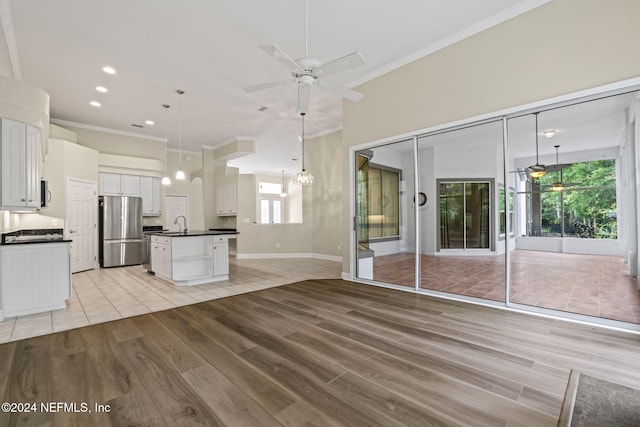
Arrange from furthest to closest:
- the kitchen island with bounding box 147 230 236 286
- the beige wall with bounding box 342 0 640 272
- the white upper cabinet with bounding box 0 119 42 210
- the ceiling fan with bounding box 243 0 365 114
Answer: the kitchen island with bounding box 147 230 236 286, the white upper cabinet with bounding box 0 119 42 210, the beige wall with bounding box 342 0 640 272, the ceiling fan with bounding box 243 0 365 114

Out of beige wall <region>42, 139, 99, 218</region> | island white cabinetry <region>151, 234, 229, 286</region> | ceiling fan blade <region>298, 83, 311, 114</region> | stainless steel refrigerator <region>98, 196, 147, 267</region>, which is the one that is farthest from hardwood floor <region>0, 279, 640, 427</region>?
stainless steel refrigerator <region>98, 196, 147, 267</region>

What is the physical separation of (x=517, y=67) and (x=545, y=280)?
106 inches

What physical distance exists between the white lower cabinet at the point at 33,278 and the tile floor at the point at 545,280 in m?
4.61

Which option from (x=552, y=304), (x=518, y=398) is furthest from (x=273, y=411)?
(x=552, y=304)

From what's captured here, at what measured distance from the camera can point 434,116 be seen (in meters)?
4.12

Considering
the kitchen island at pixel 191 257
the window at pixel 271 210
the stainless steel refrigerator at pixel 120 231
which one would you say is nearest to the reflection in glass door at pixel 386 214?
the kitchen island at pixel 191 257

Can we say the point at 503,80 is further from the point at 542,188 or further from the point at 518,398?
the point at 518,398

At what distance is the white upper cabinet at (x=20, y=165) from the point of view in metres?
3.46

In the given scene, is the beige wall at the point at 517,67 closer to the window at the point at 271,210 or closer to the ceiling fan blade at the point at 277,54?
the ceiling fan blade at the point at 277,54

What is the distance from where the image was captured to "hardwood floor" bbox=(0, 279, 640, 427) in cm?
168

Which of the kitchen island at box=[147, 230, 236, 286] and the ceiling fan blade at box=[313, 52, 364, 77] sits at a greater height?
the ceiling fan blade at box=[313, 52, 364, 77]

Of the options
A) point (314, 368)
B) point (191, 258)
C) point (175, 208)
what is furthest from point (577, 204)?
point (175, 208)

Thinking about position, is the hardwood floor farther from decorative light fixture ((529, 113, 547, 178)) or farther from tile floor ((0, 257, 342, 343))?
decorative light fixture ((529, 113, 547, 178))

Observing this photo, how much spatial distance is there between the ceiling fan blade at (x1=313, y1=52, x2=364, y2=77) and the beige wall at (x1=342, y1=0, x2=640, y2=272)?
6.36ft
